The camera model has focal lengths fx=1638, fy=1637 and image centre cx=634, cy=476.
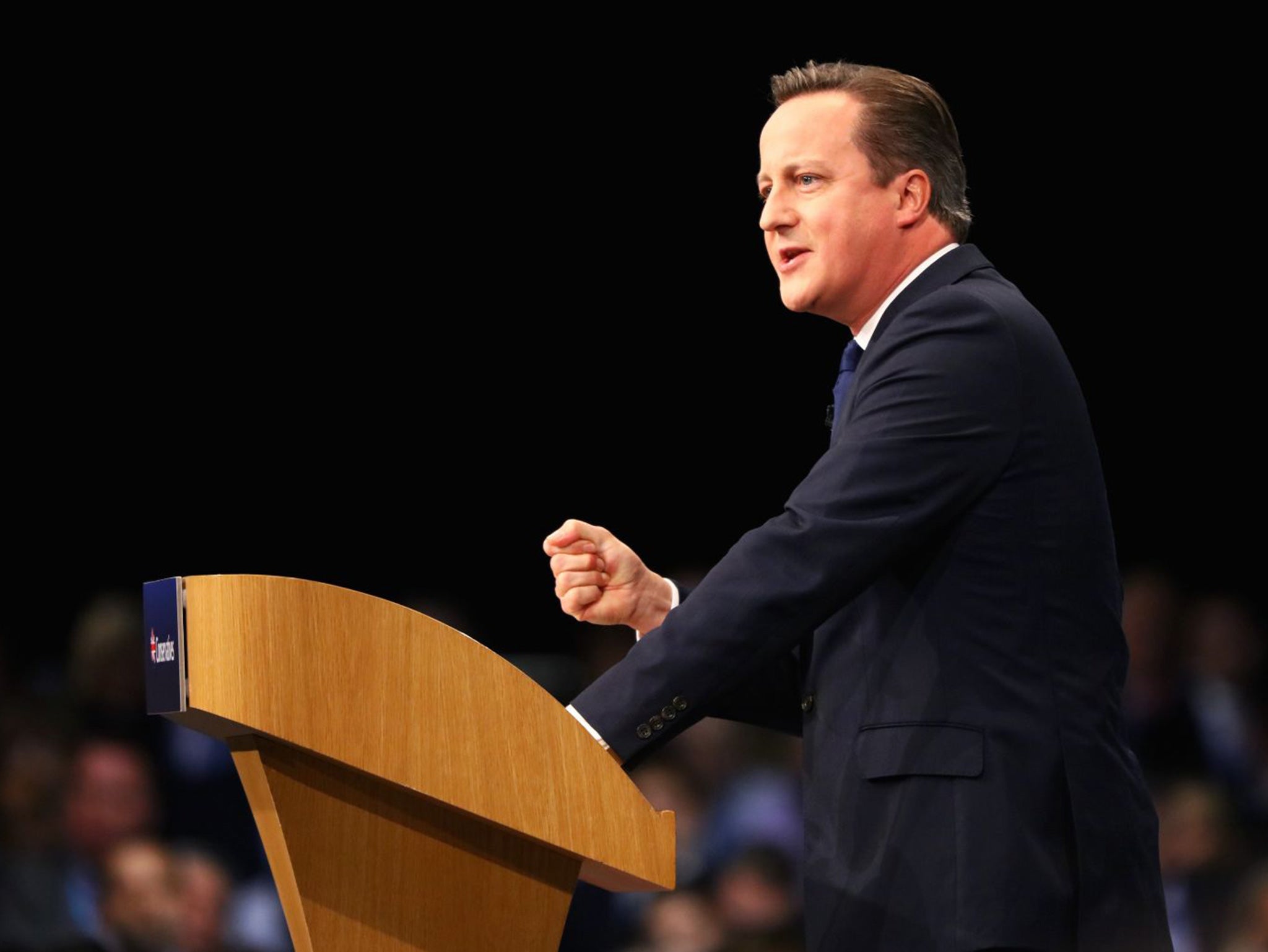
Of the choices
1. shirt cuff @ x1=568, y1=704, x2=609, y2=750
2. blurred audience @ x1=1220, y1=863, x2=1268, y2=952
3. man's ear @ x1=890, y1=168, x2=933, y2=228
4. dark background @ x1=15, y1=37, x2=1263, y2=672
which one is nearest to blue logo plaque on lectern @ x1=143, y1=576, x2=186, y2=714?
shirt cuff @ x1=568, y1=704, x2=609, y2=750

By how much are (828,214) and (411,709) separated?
0.73m

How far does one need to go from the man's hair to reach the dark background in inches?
103

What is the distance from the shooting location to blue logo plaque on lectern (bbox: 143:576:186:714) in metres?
1.18

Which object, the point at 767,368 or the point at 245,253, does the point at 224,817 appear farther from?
the point at 767,368

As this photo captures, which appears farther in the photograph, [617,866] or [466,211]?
[466,211]

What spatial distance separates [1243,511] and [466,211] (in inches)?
92.8

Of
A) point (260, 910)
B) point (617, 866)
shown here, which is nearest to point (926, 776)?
point (617, 866)

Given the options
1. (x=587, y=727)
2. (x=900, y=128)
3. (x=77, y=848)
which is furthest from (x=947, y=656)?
(x=77, y=848)

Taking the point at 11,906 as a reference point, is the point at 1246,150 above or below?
above

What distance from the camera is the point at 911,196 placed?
1.71 meters

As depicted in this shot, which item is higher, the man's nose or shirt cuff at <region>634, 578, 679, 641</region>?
the man's nose

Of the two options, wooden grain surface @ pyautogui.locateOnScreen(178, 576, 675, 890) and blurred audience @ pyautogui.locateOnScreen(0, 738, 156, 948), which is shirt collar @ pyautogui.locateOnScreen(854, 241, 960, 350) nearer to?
wooden grain surface @ pyautogui.locateOnScreen(178, 576, 675, 890)

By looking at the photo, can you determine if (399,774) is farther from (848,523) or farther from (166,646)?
(848,523)

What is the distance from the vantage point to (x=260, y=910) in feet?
12.1
